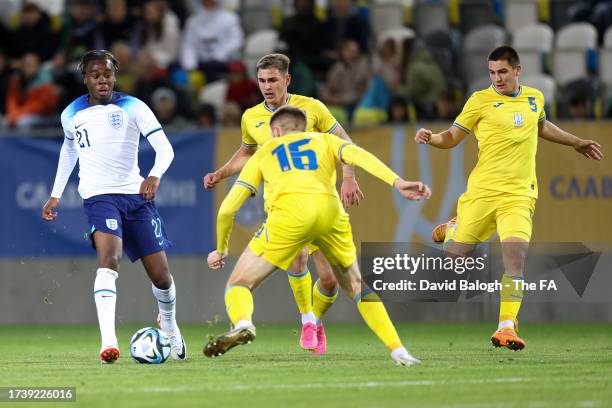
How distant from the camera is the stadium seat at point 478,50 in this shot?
18.1 meters

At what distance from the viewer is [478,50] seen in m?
18.1

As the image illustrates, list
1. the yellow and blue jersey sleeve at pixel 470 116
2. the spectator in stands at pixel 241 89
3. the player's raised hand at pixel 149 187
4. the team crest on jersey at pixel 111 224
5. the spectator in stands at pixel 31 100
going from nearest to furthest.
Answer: the team crest on jersey at pixel 111 224 < the player's raised hand at pixel 149 187 < the yellow and blue jersey sleeve at pixel 470 116 < the spectator in stands at pixel 241 89 < the spectator in stands at pixel 31 100

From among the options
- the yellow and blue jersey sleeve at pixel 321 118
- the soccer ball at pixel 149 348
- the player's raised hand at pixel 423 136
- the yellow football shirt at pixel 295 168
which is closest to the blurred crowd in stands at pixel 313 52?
the player's raised hand at pixel 423 136

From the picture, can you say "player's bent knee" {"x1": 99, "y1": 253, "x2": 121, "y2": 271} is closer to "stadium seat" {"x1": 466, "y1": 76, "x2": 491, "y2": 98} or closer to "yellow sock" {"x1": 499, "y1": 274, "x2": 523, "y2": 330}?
"yellow sock" {"x1": 499, "y1": 274, "x2": 523, "y2": 330}

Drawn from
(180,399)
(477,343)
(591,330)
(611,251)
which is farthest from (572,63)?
(180,399)

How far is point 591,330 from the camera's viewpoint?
13797mm

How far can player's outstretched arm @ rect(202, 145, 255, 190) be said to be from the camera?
10.8 m

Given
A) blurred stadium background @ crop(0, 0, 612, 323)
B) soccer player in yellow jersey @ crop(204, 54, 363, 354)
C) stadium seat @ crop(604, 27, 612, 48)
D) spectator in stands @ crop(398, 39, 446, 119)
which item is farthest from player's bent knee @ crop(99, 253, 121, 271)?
stadium seat @ crop(604, 27, 612, 48)

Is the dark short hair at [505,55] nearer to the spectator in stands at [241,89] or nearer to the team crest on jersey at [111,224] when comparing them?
the team crest on jersey at [111,224]

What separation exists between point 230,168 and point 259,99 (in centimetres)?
616

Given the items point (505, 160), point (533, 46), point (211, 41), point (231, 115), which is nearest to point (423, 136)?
point (505, 160)

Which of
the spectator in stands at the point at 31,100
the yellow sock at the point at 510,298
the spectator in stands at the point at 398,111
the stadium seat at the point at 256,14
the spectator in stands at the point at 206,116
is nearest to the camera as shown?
→ the yellow sock at the point at 510,298

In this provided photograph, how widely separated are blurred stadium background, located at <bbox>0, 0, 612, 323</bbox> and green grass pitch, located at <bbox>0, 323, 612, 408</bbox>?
2.24 meters

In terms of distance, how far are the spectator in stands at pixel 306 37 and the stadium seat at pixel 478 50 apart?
1.94 meters
